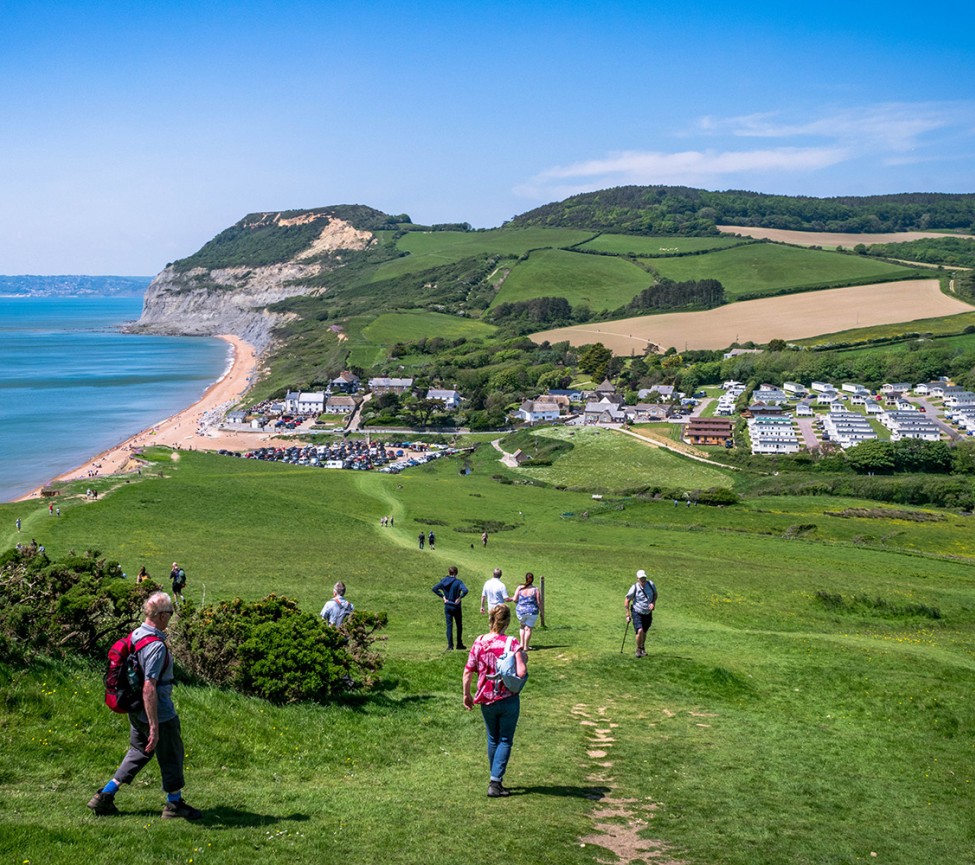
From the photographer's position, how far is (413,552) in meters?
37.7

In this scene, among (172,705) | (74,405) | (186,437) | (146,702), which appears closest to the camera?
(146,702)

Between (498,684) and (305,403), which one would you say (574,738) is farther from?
(305,403)

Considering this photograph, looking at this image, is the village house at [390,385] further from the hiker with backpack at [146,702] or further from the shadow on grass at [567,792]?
the hiker with backpack at [146,702]

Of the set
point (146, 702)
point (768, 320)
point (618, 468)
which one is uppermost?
point (768, 320)

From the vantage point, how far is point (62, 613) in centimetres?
1311

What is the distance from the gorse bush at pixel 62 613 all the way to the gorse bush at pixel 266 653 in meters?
0.99

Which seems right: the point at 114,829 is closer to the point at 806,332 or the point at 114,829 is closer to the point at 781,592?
the point at 781,592

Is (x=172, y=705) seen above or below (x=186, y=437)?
above

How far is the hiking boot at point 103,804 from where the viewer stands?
8867 millimetres

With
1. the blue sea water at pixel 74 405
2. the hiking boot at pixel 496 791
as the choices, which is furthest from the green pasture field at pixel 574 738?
the blue sea water at pixel 74 405

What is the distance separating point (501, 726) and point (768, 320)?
184942mm

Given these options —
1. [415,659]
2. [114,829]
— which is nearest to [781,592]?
[415,659]

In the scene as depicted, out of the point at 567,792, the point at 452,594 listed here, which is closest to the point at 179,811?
the point at 567,792

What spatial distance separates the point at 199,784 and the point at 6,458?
298ft
